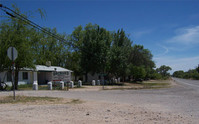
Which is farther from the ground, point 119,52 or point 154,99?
point 119,52

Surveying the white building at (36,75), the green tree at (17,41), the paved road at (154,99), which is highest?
the green tree at (17,41)

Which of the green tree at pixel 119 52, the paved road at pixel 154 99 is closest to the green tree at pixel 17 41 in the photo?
the paved road at pixel 154 99

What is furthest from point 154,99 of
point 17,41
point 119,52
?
point 119,52

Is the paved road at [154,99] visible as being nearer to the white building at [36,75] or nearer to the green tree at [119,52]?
the white building at [36,75]

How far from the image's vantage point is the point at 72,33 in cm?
5550

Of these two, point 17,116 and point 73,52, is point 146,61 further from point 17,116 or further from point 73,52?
point 17,116

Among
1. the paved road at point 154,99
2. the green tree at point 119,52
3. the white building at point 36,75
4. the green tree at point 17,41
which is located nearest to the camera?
the paved road at point 154,99

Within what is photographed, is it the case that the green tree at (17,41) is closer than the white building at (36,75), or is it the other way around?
the green tree at (17,41)

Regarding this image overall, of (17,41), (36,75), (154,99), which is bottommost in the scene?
(154,99)

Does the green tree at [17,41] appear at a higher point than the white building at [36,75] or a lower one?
higher

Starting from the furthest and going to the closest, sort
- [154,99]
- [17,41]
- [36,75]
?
[36,75] < [17,41] < [154,99]

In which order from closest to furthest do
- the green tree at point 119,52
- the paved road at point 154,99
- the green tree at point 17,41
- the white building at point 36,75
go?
the paved road at point 154,99 < the green tree at point 17,41 < the white building at point 36,75 < the green tree at point 119,52

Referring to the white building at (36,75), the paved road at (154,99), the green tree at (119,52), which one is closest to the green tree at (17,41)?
the white building at (36,75)

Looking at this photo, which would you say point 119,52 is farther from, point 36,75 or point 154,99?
point 154,99
